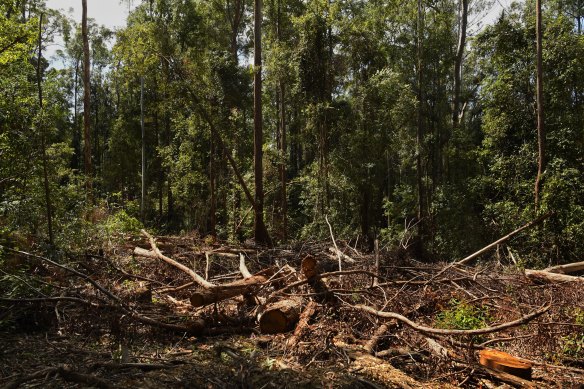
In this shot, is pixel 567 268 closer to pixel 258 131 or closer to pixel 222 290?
pixel 222 290

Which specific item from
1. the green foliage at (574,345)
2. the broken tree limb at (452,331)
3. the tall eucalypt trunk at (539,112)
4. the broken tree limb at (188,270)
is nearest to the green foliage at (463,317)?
the green foliage at (574,345)

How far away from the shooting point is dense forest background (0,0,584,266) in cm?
973

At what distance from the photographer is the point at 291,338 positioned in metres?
5.16

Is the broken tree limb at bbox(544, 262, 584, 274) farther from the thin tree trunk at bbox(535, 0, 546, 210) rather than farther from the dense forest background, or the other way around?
the thin tree trunk at bbox(535, 0, 546, 210)

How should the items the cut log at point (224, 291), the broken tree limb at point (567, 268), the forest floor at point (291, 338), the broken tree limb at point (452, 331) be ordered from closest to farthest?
the broken tree limb at point (452, 331) → the forest floor at point (291, 338) → the cut log at point (224, 291) → the broken tree limb at point (567, 268)

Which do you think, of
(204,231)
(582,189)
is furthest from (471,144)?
(204,231)

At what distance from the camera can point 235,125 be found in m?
19.3

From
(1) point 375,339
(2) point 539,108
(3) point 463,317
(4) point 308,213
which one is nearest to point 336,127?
(4) point 308,213

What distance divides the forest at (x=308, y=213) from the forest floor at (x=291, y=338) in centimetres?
4

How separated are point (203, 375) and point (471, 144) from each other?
19514 mm

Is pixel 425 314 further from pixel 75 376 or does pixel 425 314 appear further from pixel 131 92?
pixel 131 92

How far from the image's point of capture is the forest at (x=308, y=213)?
486 cm

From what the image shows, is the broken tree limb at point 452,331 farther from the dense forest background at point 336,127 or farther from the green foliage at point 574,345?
the dense forest background at point 336,127

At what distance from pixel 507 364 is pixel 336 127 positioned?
13.9 metres
